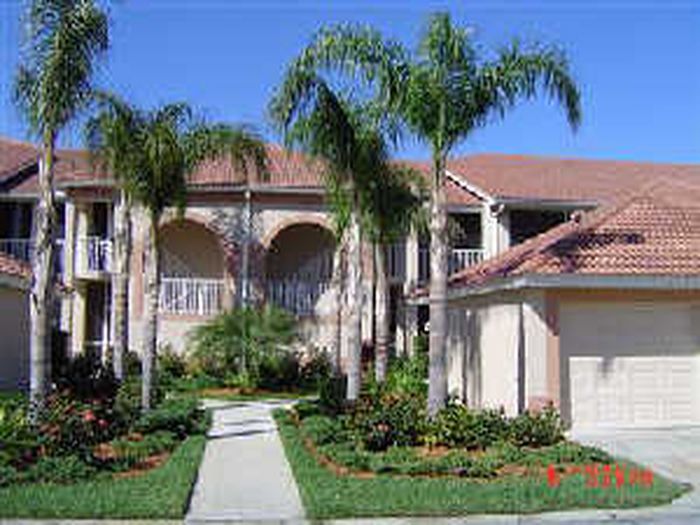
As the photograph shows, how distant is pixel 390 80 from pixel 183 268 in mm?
15419

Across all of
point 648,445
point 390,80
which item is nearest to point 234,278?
point 390,80

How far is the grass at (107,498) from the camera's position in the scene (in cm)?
866

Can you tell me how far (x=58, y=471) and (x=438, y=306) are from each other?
5.96 meters

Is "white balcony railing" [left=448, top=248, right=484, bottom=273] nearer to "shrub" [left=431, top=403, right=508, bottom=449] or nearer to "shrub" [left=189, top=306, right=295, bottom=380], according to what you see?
"shrub" [left=189, top=306, right=295, bottom=380]

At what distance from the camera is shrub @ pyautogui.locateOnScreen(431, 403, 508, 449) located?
12555 millimetres

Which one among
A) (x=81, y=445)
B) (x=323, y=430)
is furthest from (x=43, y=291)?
(x=323, y=430)

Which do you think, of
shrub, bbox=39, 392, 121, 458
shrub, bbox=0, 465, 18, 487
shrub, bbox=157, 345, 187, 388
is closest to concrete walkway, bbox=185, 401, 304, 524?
shrub, bbox=39, 392, 121, 458

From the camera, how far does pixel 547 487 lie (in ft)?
32.2

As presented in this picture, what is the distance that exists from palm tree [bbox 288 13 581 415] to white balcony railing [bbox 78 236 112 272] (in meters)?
14.5

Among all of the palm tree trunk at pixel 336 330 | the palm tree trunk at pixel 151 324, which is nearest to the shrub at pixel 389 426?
the palm tree trunk at pixel 151 324

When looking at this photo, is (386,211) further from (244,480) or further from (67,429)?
(67,429)

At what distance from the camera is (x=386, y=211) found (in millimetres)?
17906

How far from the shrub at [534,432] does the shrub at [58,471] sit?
594 cm

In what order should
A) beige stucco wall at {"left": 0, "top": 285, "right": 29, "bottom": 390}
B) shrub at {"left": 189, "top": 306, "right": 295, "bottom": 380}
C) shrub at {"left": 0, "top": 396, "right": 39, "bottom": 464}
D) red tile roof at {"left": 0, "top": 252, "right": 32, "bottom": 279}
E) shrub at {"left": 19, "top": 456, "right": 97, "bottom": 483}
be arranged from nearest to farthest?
shrub at {"left": 19, "top": 456, "right": 97, "bottom": 483} < shrub at {"left": 0, "top": 396, "right": 39, "bottom": 464} < red tile roof at {"left": 0, "top": 252, "right": 32, "bottom": 279} < beige stucco wall at {"left": 0, "top": 285, "right": 29, "bottom": 390} < shrub at {"left": 189, "top": 306, "right": 295, "bottom": 380}
